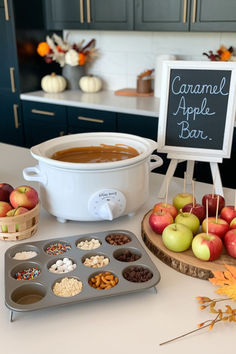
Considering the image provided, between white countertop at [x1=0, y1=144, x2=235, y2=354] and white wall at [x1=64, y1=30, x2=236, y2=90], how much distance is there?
2.49 metres

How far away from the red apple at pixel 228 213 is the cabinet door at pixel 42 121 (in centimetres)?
231

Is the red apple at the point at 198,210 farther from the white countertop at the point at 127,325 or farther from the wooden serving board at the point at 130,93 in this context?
the wooden serving board at the point at 130,93

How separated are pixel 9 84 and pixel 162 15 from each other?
145 cm

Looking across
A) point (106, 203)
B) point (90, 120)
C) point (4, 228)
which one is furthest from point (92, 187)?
point (90, 120)

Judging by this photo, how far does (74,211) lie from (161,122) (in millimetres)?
504

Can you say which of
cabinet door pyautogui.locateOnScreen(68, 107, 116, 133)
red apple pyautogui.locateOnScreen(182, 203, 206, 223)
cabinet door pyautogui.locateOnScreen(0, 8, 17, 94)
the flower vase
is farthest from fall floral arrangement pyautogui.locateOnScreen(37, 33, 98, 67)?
red apple pyautogui.locateOnScreen(182, 203, 206, 223)

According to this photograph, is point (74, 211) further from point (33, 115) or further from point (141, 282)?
point (33, 115)

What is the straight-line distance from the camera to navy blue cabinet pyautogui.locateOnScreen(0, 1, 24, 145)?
326 centimetres

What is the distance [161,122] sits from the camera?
146 centimetres

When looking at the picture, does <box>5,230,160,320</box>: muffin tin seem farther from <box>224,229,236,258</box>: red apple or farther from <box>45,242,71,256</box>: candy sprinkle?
<box>224,229,236,258</box>: red apple

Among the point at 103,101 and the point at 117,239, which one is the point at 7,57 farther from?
the point at 117,239

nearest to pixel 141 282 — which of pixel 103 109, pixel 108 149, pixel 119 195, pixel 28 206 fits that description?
pixel 119 195

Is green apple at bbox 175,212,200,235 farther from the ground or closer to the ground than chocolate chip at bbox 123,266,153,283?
farther from the ground

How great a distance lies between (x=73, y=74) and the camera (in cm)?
359
